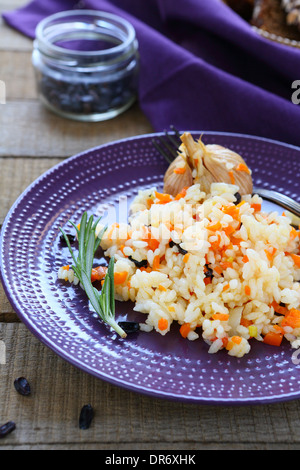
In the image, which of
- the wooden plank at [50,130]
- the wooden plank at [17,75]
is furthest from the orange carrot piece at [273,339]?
the wooden plank at [17,75]

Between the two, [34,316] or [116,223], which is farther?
[116,223]

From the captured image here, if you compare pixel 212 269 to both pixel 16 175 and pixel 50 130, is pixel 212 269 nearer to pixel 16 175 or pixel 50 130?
pixel 16 175

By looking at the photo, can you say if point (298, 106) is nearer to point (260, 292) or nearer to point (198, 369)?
point (260, 292)

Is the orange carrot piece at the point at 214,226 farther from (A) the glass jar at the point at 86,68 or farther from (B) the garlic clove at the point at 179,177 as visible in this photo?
(A) the glass jar at the point at 86,68

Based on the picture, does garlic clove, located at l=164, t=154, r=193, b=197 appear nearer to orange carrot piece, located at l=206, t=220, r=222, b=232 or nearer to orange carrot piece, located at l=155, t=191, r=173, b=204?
orange carrot piece, located at l=155, t=191, r=173, b=204

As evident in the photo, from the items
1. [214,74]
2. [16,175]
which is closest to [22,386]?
[16,175]

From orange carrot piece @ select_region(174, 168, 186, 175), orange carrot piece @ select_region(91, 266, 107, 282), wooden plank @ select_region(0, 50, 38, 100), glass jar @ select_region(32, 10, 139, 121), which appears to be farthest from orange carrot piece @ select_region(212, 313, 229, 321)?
wooden plank @ select_region(0, 50, 38, 100)

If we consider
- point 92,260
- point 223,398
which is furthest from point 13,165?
point 223,398
